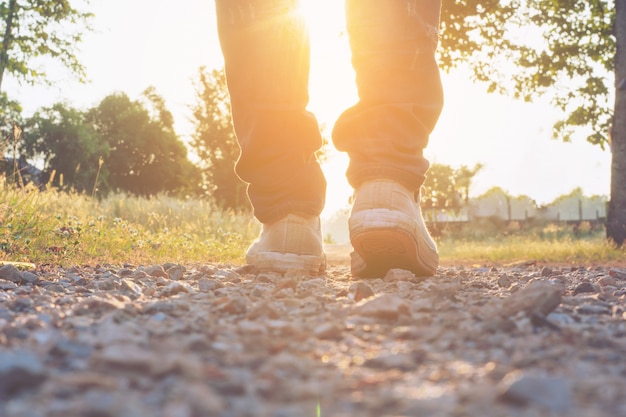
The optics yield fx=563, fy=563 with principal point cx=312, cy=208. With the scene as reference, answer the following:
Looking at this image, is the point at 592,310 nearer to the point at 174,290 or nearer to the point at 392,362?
the point at 392,362

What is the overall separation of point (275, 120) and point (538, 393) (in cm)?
198


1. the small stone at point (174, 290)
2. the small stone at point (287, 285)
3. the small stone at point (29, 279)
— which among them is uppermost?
the small stone at point (287, 285)

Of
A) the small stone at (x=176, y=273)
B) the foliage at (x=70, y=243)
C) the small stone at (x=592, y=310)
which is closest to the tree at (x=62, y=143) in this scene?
the foliage at (x=70, y=243)

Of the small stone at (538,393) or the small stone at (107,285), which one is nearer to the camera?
the small stone at (538,393)

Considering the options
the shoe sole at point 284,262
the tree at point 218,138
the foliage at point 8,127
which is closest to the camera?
the shoe sole at point 284,262

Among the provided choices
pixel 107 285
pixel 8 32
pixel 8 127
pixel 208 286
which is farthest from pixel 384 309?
pixel 8 127

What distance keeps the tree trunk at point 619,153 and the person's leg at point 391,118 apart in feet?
27.2

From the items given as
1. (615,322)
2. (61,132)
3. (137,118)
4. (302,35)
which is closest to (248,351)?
(615,322)

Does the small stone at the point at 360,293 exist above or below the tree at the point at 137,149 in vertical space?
below

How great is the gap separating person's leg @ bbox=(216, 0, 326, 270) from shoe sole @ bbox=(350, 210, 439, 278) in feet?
1.14

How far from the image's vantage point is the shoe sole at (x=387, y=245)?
7.00 ft

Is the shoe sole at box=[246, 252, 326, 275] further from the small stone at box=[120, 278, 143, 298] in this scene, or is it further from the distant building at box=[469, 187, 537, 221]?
the distant building at box=[469, 187, 537, 221]

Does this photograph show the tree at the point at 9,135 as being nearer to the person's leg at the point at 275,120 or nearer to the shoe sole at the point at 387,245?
the person's leg at the point at 275,120

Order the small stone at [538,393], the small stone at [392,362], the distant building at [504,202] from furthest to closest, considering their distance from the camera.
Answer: the distant building at [504,202] → the small stone at [392,362] → the small stone at [538,393]
